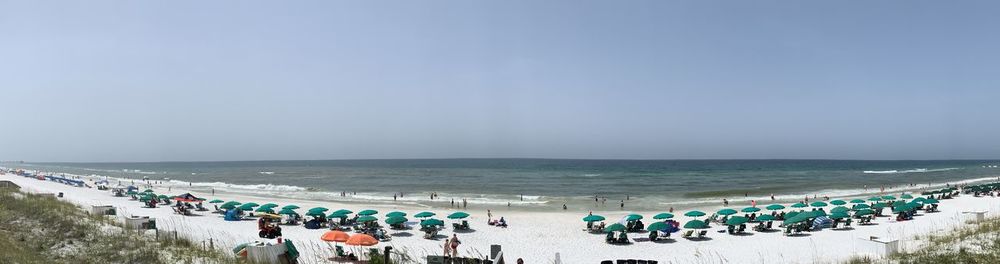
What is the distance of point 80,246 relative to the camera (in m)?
10.8

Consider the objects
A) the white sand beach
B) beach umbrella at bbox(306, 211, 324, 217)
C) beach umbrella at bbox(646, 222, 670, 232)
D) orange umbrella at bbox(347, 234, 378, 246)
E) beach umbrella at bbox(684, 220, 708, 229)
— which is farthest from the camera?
beach umbrella at bbox(306, 211, 324, 217)

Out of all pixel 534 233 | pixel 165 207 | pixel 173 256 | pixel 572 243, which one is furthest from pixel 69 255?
pixel 165 207

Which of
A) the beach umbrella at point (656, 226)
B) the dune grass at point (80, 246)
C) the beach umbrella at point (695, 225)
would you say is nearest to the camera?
the dune grass at point (80, 246)

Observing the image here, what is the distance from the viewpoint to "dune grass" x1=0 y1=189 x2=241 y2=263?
9.14 metres

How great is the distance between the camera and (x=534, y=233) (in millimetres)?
24812

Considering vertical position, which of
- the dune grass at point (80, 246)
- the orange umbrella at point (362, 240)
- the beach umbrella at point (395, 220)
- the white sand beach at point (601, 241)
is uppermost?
the dune grass at point (80, 246)

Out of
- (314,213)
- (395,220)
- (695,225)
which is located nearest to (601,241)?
(695,225)

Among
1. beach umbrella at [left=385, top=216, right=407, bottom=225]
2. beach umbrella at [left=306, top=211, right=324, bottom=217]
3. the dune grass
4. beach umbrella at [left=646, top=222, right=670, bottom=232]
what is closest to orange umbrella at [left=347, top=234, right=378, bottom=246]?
the dune grass

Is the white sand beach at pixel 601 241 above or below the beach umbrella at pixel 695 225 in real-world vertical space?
below

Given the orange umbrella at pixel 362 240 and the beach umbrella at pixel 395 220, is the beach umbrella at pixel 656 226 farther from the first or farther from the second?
the orange umbrella at pixel 362 240

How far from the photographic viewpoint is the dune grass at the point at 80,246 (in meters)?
9.14

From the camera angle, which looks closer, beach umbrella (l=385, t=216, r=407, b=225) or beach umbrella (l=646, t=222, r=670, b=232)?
beach umbrella (l=646, t=222, r=670, b=232)

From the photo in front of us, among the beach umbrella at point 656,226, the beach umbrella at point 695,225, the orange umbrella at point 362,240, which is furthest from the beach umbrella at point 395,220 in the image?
the beach umbrella at point 695,225

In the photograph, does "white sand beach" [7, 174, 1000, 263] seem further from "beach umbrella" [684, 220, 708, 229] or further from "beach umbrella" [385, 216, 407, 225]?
"beach umbrella" [684, 220, 708, 229]
